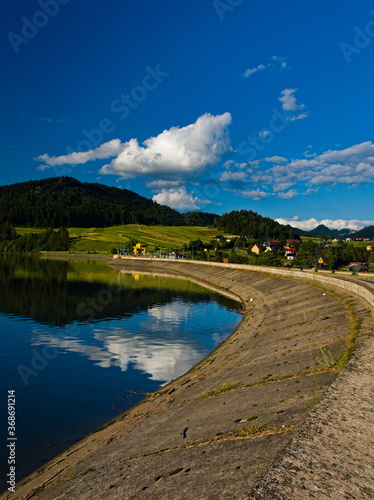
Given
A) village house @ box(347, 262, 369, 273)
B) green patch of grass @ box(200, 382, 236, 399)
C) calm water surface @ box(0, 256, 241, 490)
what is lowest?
calm water surface @ box(0, 256, 241, 490)

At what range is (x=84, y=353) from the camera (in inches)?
1379

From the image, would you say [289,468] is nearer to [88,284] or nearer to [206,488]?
[206,488]

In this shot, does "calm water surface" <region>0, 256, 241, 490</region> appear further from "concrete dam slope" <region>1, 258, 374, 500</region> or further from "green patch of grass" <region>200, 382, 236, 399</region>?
"green patch of grass" <region>200, 382, 236, 399</region>

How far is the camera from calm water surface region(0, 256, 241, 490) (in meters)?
21.2

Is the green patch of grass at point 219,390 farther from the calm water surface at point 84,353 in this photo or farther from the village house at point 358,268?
the village house at point 358,268

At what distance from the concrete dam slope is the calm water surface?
2511 millimetres

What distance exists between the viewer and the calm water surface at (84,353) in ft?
69.4

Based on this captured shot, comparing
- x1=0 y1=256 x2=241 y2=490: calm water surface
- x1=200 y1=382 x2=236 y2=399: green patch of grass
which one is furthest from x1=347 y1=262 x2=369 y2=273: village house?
x1=200 y1=382 x2=236 y2=399: green patch of grass

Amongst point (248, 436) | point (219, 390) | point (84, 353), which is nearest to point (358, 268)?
point (84, 353)

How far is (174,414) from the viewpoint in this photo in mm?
18188

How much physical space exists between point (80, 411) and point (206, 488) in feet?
54.9

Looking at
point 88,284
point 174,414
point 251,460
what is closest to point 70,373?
point 174,414

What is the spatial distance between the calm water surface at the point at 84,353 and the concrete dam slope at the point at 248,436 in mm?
2511

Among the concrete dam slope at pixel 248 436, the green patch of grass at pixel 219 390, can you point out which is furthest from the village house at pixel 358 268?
the green patch of grass at pixel 219 390
